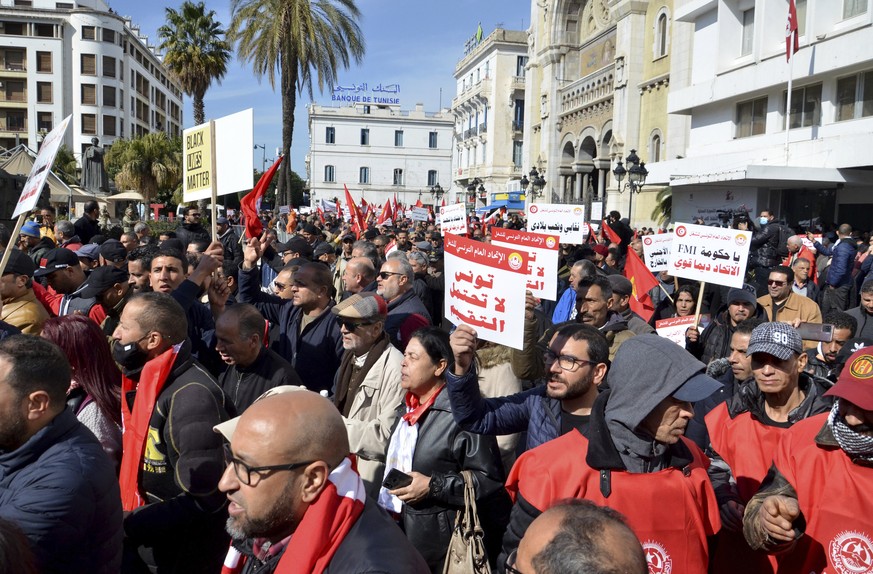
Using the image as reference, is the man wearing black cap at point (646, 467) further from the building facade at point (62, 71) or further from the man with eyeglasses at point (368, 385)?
the building facade at point (62, 71)

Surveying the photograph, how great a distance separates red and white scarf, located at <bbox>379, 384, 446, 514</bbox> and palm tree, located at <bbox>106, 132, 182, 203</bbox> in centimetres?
3577

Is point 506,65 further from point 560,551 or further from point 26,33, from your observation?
point 560,551

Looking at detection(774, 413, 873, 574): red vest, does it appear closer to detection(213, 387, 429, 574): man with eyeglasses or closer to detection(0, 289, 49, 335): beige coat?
detection(213, 387, 429, 574): man with eyeglasses

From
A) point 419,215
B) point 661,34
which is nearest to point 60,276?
point 419,215

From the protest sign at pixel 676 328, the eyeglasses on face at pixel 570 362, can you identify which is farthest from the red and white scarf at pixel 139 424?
the protest sign at pixel 676 328

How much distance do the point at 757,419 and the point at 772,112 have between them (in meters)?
22.3

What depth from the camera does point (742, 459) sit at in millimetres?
3312

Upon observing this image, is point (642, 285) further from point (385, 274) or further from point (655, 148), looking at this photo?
point (655, 148)

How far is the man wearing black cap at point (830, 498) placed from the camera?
2.57m

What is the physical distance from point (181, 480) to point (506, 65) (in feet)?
201

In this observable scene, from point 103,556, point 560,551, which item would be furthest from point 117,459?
point 560,551

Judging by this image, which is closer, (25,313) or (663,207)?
(25,313)

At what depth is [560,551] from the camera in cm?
172

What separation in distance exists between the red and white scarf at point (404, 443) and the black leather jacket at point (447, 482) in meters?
0.04
